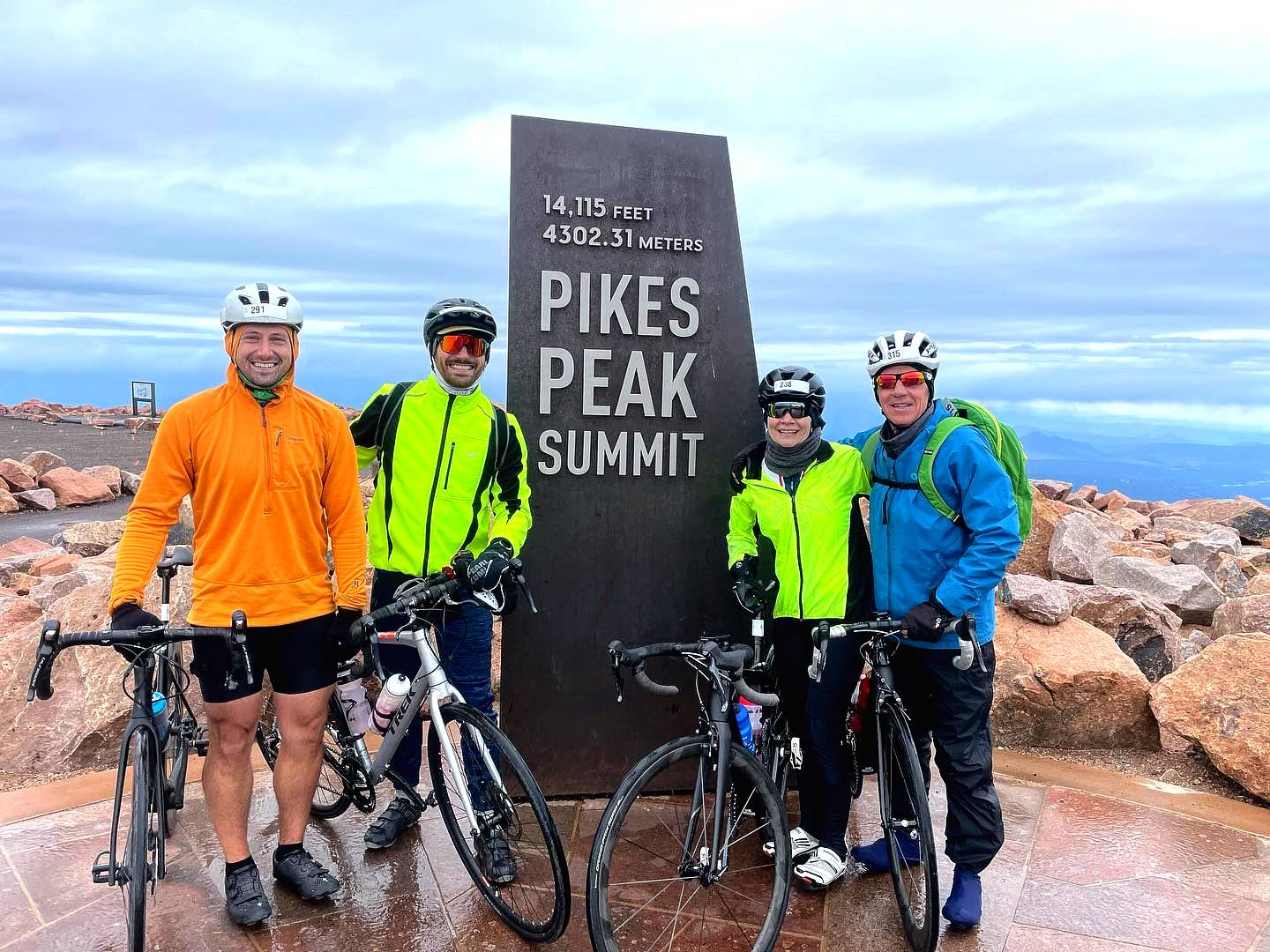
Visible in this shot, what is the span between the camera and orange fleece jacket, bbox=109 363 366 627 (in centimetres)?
327

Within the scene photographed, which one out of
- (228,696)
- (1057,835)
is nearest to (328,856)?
(228,696)

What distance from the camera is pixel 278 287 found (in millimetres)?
3406

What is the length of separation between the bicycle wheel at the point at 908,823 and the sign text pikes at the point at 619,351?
1.65m

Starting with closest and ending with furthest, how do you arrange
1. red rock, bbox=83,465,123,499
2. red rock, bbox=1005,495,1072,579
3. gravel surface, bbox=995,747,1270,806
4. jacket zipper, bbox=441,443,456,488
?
jacket zipper, bbox=441,443,456,488 < gravel surface, bbox=995,747,1270,806 < red rock, bbox=1005,495,1072,579 < red rock, bbox=83,465,123,499

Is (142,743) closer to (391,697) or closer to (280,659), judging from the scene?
(280,659)

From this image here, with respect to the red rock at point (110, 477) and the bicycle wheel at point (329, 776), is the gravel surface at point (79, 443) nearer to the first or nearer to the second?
the red rock at point (110, 477)

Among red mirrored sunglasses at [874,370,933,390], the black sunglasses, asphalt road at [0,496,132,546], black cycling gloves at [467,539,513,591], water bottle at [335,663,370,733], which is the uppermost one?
red mirrored sunglasses at [874,370,933,390]

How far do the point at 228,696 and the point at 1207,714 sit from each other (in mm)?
4756

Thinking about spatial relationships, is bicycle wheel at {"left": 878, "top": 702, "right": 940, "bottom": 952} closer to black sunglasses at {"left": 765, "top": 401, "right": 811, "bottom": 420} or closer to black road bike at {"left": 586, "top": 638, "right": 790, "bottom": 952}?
black road bike at {"left": 586, "top": 638, "right": 790, "bottom": 952}

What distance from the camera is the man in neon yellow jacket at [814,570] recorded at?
12.2ft

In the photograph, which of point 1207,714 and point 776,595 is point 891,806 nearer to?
point 776,595

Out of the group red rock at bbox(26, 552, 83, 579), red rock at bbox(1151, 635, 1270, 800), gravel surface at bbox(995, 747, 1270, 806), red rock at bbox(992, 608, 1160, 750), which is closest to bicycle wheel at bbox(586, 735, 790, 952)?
red rock at bbox(992, 608, 1160, 750)

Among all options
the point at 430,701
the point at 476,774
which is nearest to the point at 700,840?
the point at 476,774

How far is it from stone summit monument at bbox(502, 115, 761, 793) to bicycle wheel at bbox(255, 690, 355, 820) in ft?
2.63
